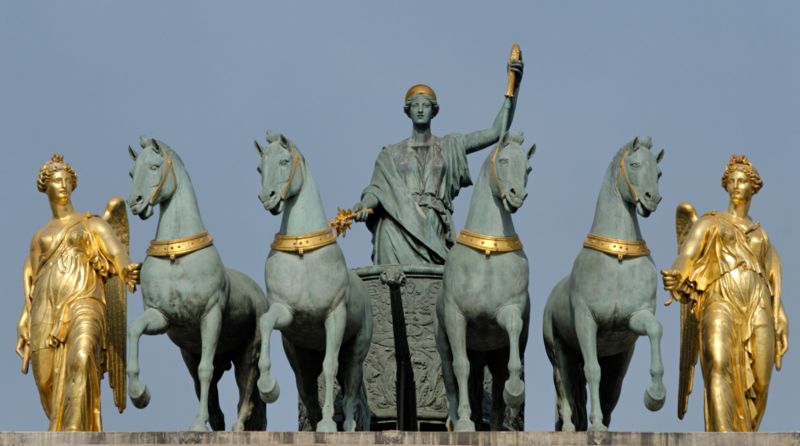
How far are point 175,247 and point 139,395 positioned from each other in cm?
153

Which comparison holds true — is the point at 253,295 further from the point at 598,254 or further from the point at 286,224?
the point at 598,254

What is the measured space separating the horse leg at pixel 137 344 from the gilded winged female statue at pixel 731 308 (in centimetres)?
517

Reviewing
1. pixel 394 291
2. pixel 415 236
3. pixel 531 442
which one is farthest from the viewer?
pixel 415 236

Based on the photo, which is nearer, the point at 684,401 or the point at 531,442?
the point at 531,442

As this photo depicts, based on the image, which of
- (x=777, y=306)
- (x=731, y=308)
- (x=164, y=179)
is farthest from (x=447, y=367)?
(x=777, y=306)

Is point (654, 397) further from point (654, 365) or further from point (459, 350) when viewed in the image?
point (459, 350)

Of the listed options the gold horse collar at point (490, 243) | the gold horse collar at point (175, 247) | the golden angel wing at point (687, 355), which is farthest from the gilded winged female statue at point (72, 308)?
the golden angel wing at point (687, 355)

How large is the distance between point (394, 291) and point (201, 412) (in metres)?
2.53

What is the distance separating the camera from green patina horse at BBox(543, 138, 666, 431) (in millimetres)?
30047

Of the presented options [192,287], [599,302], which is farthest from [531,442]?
[192,287]

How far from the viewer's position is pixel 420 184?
113 ft

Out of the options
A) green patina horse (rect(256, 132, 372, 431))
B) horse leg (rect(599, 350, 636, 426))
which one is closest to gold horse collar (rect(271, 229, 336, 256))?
green patina horse (rect(256, 132, 372, 431))

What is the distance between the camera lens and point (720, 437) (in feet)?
97.6

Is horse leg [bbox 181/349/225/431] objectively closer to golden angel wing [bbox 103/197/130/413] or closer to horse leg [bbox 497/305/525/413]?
golden angel wing [bbox 103/197/130/413]
